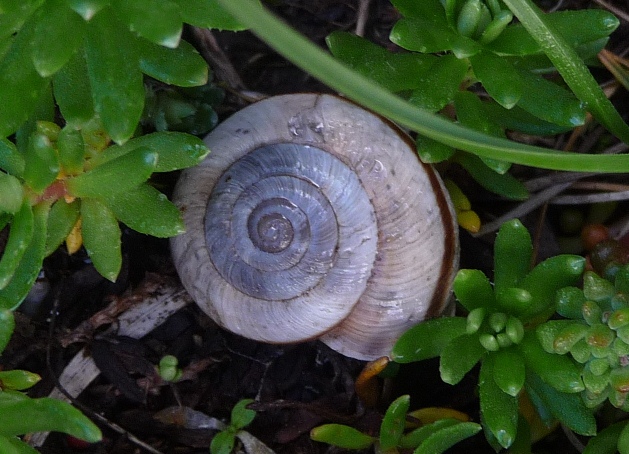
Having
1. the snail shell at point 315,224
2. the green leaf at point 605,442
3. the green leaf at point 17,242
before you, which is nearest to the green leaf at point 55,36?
the green leaf at point 17,242

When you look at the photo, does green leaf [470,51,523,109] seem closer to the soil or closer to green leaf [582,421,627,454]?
the soil

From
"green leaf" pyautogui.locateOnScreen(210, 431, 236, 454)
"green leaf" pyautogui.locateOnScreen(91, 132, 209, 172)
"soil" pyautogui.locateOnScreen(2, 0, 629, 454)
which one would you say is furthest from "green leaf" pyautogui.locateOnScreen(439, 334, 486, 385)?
"green leaf" pyautogui.locateOnScreen(91, 132, 209, 172)

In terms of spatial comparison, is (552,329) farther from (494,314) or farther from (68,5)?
(68,5)

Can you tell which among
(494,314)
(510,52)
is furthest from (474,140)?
(494,314)

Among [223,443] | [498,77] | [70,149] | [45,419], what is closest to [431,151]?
[498,77]

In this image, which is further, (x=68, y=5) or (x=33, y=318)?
(x=33, y=318)
